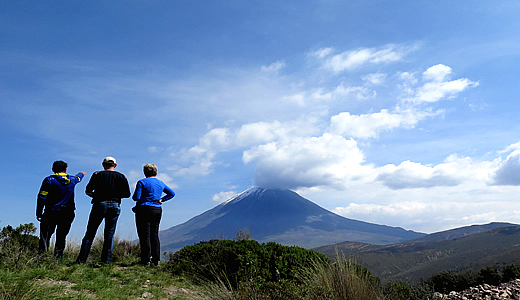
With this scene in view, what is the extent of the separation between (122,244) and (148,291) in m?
4.47

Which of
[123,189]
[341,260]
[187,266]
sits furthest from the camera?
[187,266]

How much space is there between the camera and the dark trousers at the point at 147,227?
6875mm

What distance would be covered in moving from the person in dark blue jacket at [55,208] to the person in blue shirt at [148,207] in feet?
4.32

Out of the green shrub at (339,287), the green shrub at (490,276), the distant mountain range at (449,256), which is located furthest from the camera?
the distant mountain range at (449,256)

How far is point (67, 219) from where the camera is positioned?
274 inches

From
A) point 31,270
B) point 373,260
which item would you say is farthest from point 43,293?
point 373,260

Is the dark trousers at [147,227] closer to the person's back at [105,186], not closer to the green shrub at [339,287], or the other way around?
the person's back at [105,186]

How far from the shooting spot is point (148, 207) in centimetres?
691

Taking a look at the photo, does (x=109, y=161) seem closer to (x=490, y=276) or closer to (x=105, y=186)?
(x=105, y=186)

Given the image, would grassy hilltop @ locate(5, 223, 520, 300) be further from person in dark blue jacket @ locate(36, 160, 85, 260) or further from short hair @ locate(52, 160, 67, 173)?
short hair @ locate(52, 160, 67, 173)

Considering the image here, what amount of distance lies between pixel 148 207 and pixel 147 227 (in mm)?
392

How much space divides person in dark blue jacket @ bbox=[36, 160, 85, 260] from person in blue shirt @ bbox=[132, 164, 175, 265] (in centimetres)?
132

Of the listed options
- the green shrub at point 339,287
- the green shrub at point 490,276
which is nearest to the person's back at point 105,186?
the green shrub at point 339,287

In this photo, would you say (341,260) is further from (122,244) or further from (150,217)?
(122,244)
